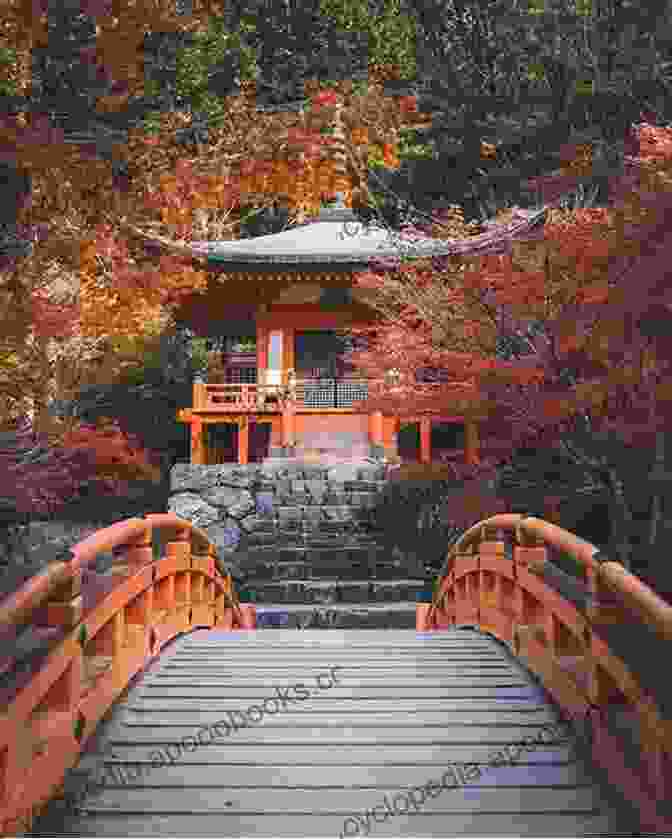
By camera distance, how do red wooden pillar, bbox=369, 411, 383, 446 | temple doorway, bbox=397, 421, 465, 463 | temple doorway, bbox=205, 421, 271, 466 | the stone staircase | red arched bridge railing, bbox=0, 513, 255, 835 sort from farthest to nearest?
temple doorway, bbox=205, 421, 271, 466 < temple doorway, bbox=397, 421, 465, 463 < red wooden pillar, bbox=369, 411, 383, 446 < the stone staircase < red arched bridge railing, bbox=0, 513, 255, 835

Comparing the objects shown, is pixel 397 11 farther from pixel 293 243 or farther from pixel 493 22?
pixel 293 243

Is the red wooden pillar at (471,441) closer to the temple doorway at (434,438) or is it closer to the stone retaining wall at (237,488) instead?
the stone retaining wall at (237,488)

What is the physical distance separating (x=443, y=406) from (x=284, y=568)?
349cm

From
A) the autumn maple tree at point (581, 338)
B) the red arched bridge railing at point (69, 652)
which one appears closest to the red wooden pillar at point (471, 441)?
the autumn maple tree at point (581, 338)

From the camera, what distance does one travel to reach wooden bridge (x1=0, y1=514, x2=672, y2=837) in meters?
2.68

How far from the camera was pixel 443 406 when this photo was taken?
11.6 meters

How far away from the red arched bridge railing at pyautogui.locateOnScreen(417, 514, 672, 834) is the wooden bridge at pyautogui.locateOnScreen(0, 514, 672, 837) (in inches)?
0.4

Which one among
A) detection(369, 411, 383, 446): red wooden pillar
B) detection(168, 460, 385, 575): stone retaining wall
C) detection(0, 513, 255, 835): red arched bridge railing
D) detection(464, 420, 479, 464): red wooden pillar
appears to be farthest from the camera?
detection(369, 411, 383, 446): red wooden pillar

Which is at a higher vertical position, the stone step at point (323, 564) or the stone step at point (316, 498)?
the stone step at point (316, 498)

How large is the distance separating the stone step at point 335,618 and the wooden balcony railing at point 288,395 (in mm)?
5888

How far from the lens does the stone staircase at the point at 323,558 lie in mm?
10039

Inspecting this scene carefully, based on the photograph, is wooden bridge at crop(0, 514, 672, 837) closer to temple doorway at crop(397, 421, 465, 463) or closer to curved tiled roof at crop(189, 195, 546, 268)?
curved tiled roof at crop(189, 195, 546, 268)

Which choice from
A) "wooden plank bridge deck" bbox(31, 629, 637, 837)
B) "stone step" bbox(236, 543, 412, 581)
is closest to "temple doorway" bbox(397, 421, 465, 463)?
"stone step" bbox(236, 543, 412, 581)

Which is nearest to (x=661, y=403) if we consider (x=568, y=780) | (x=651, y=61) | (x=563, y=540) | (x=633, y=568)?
(x=633, y=568)
